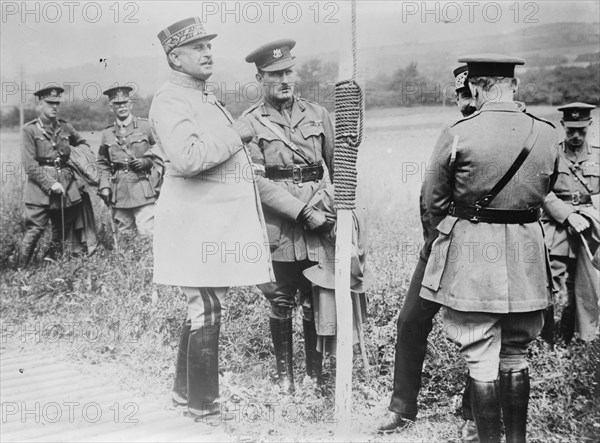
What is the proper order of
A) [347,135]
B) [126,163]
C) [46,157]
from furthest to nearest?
[126,163], [46,157], [347,135]

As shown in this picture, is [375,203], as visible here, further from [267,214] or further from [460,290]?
[460,290]

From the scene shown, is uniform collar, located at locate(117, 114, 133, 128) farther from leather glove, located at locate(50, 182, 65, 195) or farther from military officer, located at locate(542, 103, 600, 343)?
military officer, located at locate(542, 103, 600, 343)

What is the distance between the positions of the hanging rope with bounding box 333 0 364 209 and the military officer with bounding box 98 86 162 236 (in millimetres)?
3046

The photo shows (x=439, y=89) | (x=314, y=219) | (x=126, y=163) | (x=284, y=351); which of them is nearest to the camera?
(x=314, y=219)

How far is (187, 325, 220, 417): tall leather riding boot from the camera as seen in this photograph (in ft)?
11.4

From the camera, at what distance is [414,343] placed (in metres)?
3.47

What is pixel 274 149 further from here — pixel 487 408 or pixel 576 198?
pixel 576 198

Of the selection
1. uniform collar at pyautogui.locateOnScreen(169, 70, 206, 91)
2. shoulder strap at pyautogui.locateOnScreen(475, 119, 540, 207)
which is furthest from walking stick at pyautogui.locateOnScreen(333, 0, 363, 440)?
uniform collar at pyautogui.locateOnScreen(169, 70, 206, 91)

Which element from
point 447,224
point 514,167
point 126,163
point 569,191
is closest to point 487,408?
point 447,224

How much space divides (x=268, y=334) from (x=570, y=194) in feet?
8.50

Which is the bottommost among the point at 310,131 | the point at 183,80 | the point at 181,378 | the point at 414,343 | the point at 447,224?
the point at 181,378

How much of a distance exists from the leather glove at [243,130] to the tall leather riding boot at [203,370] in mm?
1120

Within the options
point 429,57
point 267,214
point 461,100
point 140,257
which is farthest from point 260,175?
point 140,257

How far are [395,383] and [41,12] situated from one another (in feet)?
11.2
